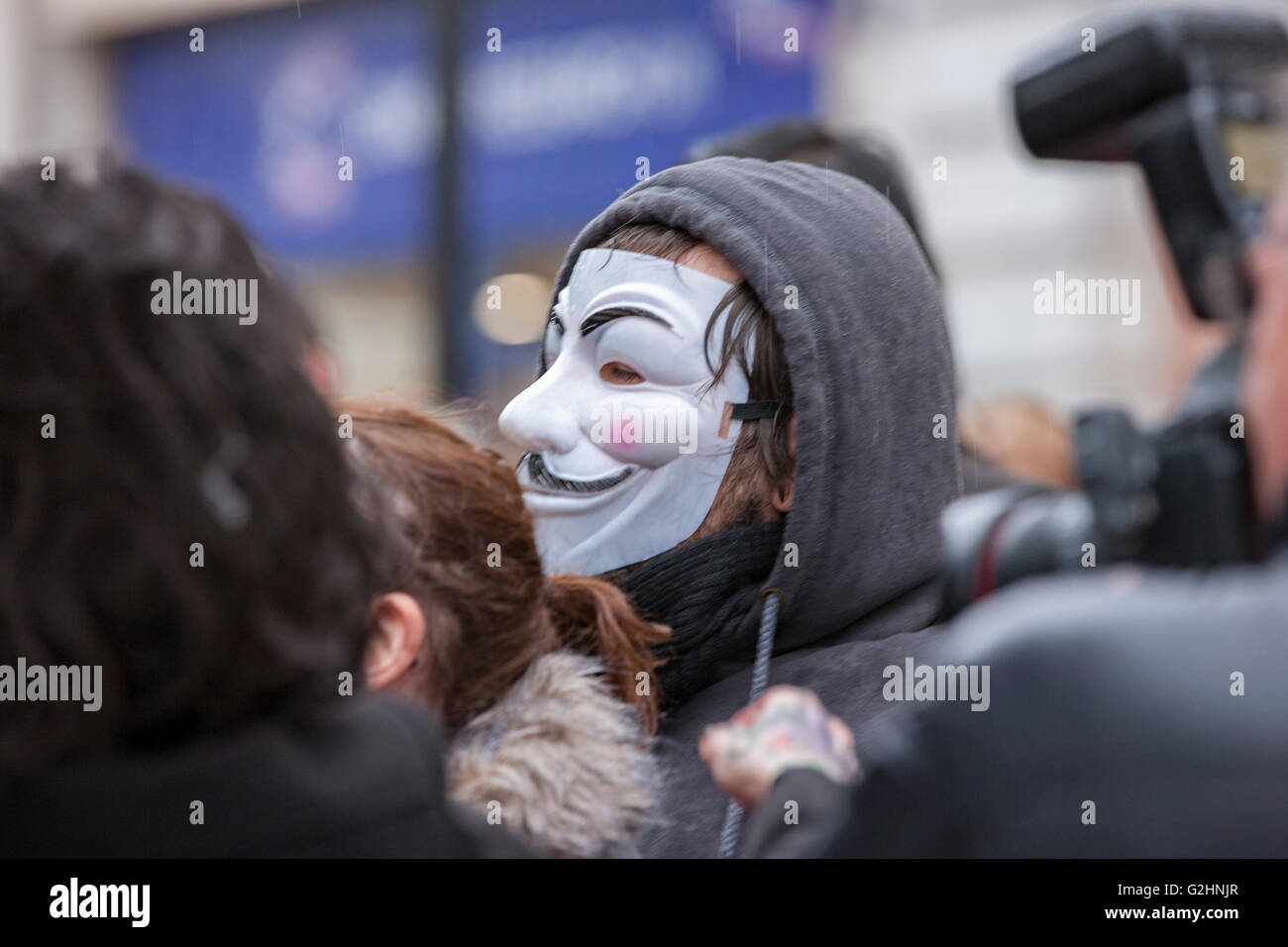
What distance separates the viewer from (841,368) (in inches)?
65.2

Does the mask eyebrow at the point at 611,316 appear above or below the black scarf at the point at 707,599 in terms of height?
above

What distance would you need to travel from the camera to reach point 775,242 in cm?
167

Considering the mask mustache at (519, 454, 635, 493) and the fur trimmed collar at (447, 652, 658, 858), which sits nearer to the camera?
the fur trimmed collar at (447, 652, 658, 858)

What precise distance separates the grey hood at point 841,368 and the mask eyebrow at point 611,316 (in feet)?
0.35

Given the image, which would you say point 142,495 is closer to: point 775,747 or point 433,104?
point 775,747

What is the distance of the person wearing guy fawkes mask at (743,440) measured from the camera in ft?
5.46

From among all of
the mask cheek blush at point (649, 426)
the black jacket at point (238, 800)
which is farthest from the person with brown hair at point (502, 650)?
the black jacket at point (238, 800)

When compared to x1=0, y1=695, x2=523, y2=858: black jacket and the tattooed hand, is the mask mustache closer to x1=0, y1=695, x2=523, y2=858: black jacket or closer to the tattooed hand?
the tattooed hand

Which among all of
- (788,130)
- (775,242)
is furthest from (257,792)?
(788,130)

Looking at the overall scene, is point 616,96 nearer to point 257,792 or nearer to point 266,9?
point 266,9

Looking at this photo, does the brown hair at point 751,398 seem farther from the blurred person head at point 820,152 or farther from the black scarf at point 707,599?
the blurred person head at point 820,152

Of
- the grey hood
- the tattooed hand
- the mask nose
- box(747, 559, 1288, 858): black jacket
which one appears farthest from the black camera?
the mask nose

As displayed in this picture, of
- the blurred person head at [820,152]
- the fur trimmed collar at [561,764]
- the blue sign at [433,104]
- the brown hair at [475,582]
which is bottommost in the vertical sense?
the fur trimmed collar at [561,764]

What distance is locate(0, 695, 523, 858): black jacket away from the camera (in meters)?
0.99
